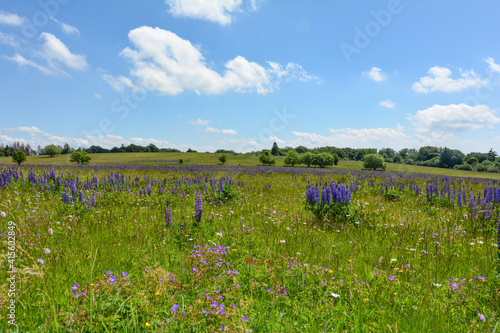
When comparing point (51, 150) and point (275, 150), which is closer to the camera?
point (51, 150)

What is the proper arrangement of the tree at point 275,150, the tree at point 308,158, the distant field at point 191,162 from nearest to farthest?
1. the distant field at point 191,162
2. the tree at point 308,158
3. the tree at point 275,150

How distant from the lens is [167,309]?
2.39 metres

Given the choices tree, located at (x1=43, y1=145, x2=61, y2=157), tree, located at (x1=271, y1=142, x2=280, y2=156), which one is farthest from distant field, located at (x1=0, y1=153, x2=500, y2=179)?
tree, located at (x1=271, y1=142, x2=280, y2=156)

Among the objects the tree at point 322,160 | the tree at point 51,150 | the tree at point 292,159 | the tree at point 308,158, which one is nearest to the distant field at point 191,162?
the tree at point 292,159

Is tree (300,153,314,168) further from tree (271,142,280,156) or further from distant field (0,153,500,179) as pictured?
tree (271,142,280,156)

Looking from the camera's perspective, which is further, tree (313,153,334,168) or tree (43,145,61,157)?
tree (43,145,61,157)

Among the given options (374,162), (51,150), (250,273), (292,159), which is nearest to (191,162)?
(292,159)

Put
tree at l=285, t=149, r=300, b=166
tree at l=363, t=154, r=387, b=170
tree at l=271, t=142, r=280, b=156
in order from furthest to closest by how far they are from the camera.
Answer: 1. tree at l=271, t=142, r=280, b=156
2. tree at l=285, t=149, r=300, b=166
3. tree at l=363, t=154, r=387, b=170

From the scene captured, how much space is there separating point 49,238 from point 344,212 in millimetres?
6860

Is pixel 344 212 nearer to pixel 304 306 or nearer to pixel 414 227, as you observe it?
pixel 414 227

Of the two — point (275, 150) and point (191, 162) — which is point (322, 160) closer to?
point (191, 162)

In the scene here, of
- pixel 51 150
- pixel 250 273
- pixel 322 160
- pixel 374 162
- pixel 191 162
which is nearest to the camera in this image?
pixel 250 273

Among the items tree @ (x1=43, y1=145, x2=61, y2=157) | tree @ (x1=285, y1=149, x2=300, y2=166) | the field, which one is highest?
tree @ (x1=43, y1=145, x2=61, y2=157)

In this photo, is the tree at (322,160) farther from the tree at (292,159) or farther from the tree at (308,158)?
the tree at (292,159)
